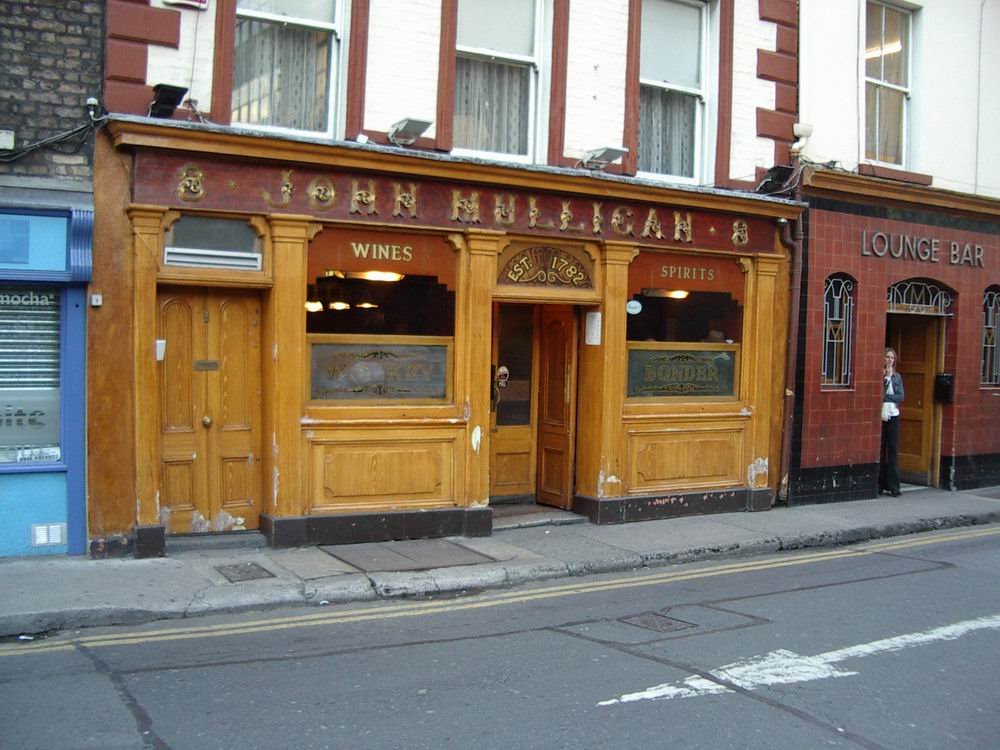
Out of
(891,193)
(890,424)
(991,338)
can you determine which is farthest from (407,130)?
(991,338)

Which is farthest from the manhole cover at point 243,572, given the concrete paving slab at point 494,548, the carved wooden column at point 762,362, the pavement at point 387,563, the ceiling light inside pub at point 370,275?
the carved wooden column at point 762,362

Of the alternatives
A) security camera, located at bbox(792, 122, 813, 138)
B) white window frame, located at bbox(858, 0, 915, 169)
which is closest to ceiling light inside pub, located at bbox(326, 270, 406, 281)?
security camera, located at bbox(792, 122, 813, 138)

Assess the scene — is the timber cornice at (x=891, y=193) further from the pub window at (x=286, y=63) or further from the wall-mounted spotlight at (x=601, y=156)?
the pub window at (x=286, y=63)

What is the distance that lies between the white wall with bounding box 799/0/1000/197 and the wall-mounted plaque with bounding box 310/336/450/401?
19.5 feet

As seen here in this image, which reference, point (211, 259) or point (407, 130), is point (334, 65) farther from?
point (211, 259)

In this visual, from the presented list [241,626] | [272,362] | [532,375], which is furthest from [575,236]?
[241,626]

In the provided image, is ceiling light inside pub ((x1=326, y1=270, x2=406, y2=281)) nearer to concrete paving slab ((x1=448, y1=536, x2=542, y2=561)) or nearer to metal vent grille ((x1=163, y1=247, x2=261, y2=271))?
metal vent grille ((x1=163, y1=247, x2=261, y2=271))

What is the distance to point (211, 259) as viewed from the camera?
9.34 m

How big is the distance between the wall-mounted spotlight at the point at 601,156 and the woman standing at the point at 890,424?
5.37 m

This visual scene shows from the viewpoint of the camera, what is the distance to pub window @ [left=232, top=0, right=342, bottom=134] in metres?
9.78

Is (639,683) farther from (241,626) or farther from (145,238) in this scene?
(145,238)

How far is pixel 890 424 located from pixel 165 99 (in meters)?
10.3

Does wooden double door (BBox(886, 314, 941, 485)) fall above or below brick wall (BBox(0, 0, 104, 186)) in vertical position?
below

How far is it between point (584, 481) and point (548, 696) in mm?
5929
